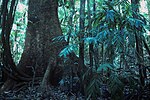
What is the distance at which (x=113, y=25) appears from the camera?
2.57 meters

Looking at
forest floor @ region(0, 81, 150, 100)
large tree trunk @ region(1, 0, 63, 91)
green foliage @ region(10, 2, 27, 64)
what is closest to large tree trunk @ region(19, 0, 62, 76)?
large tree trunk @ region(1, 0, 63, 91)

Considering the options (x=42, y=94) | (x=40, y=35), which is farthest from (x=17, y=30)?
(x=42, y=94)

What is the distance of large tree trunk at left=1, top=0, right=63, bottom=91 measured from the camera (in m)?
3.96

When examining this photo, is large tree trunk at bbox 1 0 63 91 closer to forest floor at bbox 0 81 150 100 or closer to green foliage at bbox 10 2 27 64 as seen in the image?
forest floor at bbox 0 81 150 100

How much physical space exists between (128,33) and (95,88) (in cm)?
72

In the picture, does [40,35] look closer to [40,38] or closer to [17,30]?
[40,38]

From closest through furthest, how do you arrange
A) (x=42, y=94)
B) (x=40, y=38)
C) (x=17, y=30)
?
(x=42, y=94) → (x=40, y=38) → (x=17, y=30)

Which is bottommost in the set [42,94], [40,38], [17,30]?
[42,94]

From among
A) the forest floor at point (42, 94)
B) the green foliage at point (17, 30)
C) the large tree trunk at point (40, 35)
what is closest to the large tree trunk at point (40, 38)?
the large tree trunk at point (40, 35)

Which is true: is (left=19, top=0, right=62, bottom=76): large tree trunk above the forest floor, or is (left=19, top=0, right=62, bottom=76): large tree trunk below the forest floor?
above

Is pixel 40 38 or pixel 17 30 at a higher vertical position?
pixel 17 30

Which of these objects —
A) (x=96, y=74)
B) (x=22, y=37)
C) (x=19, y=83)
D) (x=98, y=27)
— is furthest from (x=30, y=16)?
(x=22, y=37)

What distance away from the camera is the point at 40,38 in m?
4.06

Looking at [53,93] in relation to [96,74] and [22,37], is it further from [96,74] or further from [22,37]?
[22,37]
